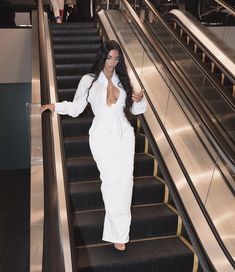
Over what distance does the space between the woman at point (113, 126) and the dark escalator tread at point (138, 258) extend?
189 mm

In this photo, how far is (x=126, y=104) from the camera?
2674mm

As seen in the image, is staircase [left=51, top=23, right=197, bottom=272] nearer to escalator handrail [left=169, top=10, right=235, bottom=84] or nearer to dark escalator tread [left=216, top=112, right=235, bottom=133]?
dark escalator tread [left=216, top=112, right=235, bottom=133]

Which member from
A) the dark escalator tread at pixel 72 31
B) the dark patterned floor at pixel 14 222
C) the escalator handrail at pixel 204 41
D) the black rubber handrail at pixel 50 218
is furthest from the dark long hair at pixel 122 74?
the dark escalator tread at pixel 72 31

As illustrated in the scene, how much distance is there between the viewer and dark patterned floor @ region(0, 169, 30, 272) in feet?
17.0

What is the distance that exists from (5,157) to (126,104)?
8.17m

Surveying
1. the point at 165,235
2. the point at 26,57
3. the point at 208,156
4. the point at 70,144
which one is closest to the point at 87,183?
the point at 70,144

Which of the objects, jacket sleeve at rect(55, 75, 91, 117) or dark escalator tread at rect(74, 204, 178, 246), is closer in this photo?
jacket sleeve at rect(55, 75, 91, 117)

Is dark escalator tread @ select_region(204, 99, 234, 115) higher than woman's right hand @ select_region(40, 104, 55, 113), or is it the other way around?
woman's right hand @ select_region(40, 104, 55, 113)

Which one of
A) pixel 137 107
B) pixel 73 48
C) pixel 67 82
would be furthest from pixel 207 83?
pixel 73 48

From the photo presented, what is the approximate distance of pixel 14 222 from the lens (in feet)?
21.3

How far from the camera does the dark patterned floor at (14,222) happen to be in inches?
205

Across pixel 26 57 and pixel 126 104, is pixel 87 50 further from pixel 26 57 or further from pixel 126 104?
pixel 126 104

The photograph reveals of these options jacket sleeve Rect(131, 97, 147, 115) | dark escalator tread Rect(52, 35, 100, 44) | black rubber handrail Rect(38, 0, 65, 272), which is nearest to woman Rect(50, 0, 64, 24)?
dark escalator tread Rect(52, 35, 100, 44)

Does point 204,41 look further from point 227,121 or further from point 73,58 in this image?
point 227,121
